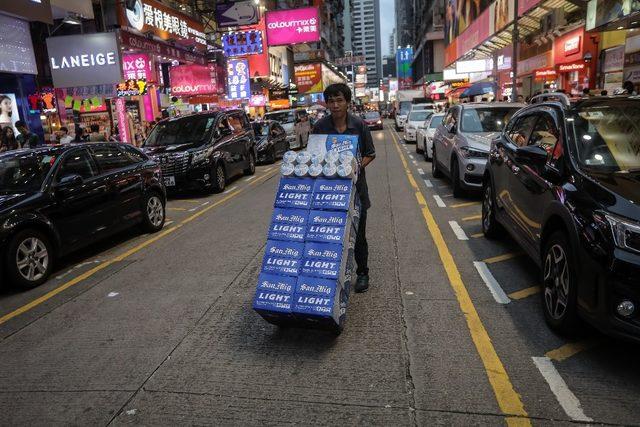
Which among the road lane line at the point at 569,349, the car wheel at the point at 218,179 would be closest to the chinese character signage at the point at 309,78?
the car wheel at the point at 218,179

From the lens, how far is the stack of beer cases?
3.79 meters

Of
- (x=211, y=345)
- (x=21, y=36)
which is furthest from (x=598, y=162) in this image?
(x=21, y=36)

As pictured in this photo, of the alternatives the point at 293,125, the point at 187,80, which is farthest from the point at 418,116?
the point at 187,80

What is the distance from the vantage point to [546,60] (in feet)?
83.1

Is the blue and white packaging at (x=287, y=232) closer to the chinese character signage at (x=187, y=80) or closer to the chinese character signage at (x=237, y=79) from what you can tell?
the chinese character signage at (x=187, y=80)

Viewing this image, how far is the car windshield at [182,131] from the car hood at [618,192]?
984cm

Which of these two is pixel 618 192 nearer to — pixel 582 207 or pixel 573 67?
pixel 582 207

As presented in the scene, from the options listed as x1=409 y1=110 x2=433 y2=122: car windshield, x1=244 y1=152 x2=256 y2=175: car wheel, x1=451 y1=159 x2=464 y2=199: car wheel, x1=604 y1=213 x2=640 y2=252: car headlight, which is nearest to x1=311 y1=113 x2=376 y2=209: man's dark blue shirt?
x1=604 y1=213 x2=640 y2=252: car headlight

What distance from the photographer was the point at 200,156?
11602 millimetres

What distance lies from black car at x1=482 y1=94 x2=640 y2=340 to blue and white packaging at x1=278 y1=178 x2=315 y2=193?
193 cm

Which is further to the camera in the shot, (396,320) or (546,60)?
(546,60)

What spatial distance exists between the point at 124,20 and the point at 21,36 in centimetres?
425

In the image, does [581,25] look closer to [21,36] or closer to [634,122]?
[634,122]

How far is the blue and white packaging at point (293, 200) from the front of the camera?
13.4 ft
